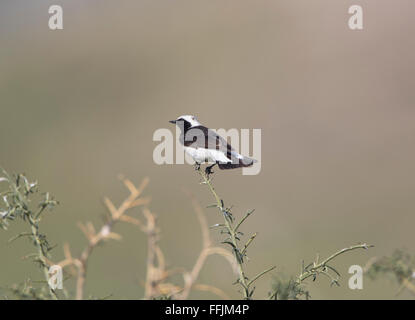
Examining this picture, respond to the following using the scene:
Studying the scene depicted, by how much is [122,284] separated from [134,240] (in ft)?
12.9

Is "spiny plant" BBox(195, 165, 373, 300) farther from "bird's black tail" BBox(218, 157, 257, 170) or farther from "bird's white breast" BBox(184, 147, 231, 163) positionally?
"bird's white breast" BBox(184, 147, 231, 163)

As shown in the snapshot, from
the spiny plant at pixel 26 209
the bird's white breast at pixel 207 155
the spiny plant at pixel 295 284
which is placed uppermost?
the bird's white breast at pixel 207 155

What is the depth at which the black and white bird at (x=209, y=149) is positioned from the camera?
2.47m

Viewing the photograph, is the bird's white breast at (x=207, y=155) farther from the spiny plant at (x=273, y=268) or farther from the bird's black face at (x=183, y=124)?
the spiny plant at (x=273, y=268)

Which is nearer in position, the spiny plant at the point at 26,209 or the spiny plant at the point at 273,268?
the spiny plant at the point at 273,268

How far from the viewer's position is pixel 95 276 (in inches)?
299

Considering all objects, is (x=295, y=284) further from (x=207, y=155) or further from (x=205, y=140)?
(x=205, y=140)

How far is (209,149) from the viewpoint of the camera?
273 cm

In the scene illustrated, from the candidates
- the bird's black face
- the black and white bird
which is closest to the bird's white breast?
the black and white bird

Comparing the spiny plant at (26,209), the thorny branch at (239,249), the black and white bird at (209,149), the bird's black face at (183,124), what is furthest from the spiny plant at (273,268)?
the bird's black face at (183,124)

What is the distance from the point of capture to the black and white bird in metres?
2.47
